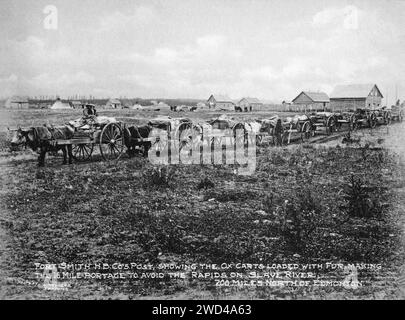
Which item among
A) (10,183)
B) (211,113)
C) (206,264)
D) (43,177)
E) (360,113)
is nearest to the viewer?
(206,264)

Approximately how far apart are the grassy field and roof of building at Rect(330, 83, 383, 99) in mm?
1265

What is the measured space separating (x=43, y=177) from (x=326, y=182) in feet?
18.6

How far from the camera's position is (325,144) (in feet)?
32.8

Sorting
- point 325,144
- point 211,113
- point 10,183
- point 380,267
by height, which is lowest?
point 380,267

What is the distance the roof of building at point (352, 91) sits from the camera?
7443mm

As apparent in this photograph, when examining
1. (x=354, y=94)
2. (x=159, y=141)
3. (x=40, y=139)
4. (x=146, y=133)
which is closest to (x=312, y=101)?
(x=354, y=94)

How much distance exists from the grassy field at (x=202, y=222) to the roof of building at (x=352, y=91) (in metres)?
1.27

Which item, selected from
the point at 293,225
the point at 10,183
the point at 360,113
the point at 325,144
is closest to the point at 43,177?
the point at 10,183

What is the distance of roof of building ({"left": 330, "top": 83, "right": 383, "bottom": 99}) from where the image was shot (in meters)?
7.44

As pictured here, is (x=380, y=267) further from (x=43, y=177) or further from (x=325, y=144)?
(x=43, y=177)

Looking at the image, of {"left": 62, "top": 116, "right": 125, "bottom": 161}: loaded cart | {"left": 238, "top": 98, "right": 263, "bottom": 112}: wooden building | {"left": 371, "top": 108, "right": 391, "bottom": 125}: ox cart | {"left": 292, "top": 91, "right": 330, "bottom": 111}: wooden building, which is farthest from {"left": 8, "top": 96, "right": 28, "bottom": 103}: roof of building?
{"left": 371, "top": 108, "right": 391, "bottom": 125}: ox cart

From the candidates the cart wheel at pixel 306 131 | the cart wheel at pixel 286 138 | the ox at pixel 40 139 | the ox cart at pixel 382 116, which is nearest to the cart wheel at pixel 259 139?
the cart wheel at pixel 286 138

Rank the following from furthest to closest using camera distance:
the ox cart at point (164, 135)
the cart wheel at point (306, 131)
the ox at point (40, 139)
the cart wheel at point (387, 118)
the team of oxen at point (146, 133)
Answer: the cart wheel at point (306, 131)
the cart wheel at point (387, 118)
the ox cart at point (164, 135)
the team of oxen at point (146, 133)
the ox at point (40, 139)
